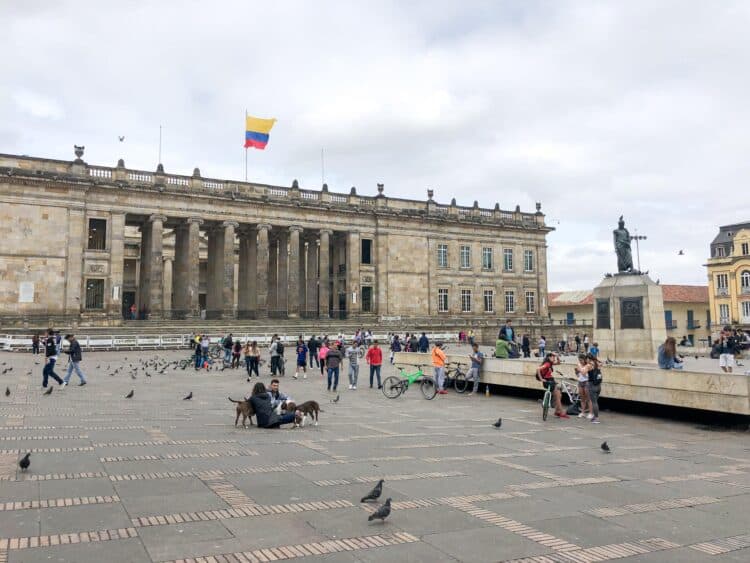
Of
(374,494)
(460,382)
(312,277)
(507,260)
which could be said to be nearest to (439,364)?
(460,382)

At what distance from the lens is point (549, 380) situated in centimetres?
1436

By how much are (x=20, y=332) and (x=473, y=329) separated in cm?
3134

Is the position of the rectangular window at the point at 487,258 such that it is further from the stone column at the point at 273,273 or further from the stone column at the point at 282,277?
the stone column at the point at 273,273

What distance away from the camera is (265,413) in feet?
38.8

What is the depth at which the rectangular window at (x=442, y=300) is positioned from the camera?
55.3m

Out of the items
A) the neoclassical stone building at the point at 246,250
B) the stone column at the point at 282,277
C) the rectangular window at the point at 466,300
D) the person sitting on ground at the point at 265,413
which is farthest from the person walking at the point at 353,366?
the rectangular window at the point at 466,300

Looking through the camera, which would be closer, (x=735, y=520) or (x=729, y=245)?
(x=735, y=520)

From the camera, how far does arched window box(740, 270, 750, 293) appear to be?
6019 cm

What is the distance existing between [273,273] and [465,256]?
17.3 metres

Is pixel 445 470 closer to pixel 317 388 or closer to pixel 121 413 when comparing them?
pixel 121 413

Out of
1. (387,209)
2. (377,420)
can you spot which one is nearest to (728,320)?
(387,209)

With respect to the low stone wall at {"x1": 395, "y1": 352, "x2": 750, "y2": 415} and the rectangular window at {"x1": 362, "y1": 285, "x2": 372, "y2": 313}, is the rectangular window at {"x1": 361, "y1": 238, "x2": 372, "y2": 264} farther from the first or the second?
the low stone wall at {"x1": 395, "y1": 352, "x2": 750, "y2": 415}

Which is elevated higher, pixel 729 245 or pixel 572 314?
pixel 729 245

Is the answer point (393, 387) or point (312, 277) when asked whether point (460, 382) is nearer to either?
point (393, 387)
